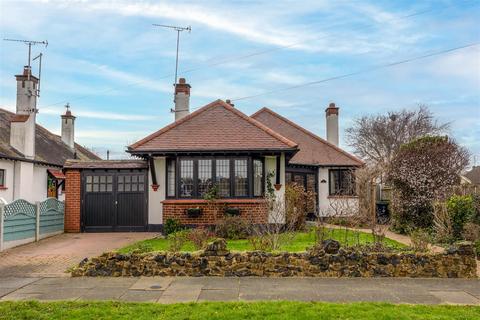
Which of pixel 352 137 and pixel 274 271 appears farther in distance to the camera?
pixel 352 137

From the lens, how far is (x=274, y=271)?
27.0 feet

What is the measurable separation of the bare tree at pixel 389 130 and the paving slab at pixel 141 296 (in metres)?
31.7

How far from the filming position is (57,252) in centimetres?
1129

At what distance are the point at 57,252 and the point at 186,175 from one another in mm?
5106

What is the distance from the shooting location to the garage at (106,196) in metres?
16.0

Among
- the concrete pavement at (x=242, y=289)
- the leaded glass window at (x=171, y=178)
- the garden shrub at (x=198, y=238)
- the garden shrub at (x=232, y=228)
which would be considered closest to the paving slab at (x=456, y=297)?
the concrete pavement at (x=242, y=289)

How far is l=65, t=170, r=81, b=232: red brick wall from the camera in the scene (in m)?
16.0

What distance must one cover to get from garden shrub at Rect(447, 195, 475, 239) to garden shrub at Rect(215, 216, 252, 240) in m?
6.23

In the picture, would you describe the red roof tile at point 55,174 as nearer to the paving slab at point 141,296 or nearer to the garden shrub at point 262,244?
the garden shrub at point 262,244

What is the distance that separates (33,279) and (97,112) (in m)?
19.2

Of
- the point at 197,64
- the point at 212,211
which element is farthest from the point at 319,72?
the point at 212,211

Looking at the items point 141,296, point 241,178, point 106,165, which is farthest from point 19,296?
point 106,165

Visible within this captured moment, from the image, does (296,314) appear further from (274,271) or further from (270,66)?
(270,66)

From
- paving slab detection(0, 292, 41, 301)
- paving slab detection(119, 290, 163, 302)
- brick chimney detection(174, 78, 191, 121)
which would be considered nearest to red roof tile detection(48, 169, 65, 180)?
brick chimney detection(174, 78, 191, 121)
